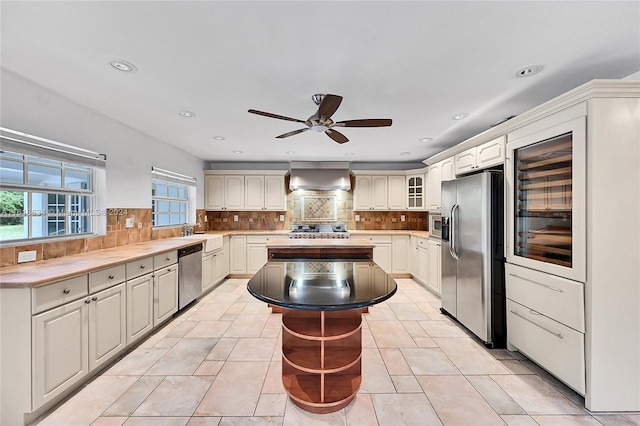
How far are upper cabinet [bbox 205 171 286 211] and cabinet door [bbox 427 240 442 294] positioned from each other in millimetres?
2964

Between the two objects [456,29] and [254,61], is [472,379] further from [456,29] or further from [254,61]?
[254,61]

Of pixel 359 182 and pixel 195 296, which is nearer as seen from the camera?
pixel 195 296

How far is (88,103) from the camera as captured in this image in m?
2.63

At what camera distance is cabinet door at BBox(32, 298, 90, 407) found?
67.3 inches

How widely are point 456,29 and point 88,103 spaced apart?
323 centimetres

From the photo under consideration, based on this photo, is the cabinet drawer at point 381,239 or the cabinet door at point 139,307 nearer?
the cabinet door at point 139,307

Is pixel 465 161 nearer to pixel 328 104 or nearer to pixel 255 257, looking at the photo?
pixel 328 104

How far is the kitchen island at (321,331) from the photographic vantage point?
5.17ft

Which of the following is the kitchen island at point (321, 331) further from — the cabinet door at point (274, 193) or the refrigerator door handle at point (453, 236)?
the cabinet door at point (274, 193)

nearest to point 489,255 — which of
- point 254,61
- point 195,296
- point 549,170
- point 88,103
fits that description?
point 549,170

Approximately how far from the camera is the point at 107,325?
225 centimetres

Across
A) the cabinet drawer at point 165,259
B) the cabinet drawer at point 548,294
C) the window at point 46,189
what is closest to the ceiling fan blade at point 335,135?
the cabinet drawer at point 548,294

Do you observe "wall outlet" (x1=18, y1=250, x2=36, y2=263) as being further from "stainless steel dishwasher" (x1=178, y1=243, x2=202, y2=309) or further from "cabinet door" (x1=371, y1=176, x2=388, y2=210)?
"cabinet door" (x1=371, y1=176, x2=388, y2=210)

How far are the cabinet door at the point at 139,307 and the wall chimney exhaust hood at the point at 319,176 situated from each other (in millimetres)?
3282
